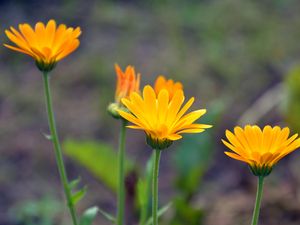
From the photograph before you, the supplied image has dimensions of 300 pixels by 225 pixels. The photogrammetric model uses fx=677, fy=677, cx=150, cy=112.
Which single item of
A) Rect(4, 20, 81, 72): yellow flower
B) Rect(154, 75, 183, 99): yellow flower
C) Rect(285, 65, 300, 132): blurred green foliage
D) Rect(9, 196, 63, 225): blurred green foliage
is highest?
Rect(4, 20, 81, 72): yellow flower

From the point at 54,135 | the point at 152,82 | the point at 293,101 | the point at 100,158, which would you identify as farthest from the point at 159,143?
the point at 152,82

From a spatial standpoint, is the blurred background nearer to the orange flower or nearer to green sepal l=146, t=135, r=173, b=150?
the orange flower

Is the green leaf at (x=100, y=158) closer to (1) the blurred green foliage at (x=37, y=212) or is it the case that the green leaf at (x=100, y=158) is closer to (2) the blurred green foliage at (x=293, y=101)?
(1) the blurred green foliage at (x=37, y=212)

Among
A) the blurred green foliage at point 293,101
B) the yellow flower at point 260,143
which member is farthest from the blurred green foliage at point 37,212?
the yellow flower at point 260,143

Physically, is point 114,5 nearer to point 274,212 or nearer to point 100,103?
point 100,103

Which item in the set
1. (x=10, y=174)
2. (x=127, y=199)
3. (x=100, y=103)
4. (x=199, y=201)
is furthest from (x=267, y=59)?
(x=127, y=199)

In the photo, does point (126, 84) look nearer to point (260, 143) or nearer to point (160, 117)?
point (160, 117)

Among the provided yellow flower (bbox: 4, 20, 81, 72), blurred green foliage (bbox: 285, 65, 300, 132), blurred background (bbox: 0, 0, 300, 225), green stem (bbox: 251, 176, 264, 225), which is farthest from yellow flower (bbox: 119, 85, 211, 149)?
blurred green foliage (bbox: 285, 65, 300, 132)
